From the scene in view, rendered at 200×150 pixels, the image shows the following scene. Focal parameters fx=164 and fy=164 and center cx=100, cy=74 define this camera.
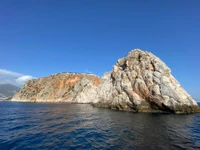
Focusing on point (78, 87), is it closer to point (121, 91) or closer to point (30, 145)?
point (121, 91)

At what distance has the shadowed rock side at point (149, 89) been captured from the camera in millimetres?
52531

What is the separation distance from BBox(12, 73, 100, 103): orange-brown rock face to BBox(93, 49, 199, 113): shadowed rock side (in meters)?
67.9

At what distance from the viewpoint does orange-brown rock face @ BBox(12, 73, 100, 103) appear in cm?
13675

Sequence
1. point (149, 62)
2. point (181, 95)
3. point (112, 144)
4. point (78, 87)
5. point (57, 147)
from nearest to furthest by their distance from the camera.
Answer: point (57, 147) < point (112, 144) < point (181, 95) < point (149, 62) < point (78, 87)

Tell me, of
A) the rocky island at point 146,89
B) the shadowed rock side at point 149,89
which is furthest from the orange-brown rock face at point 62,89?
the shadowed rock side at point 149,89

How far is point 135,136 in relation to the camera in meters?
23.3

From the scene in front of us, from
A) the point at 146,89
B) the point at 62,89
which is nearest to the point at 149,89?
the point at 146,89

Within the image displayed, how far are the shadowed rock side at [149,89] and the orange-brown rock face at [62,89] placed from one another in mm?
67856

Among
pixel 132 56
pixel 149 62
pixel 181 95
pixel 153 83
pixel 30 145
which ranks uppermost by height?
pixel 132 56

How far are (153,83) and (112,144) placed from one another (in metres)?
40.3

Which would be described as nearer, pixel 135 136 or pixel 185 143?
pixel 185 143

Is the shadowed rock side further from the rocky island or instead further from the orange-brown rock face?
the orange-brown rock face

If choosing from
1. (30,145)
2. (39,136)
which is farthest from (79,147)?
(39,136)

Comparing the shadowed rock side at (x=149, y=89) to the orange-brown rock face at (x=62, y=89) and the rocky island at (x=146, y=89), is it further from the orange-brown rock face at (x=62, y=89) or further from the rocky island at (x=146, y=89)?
the orange-brown rock face at (x=62, y=89)
